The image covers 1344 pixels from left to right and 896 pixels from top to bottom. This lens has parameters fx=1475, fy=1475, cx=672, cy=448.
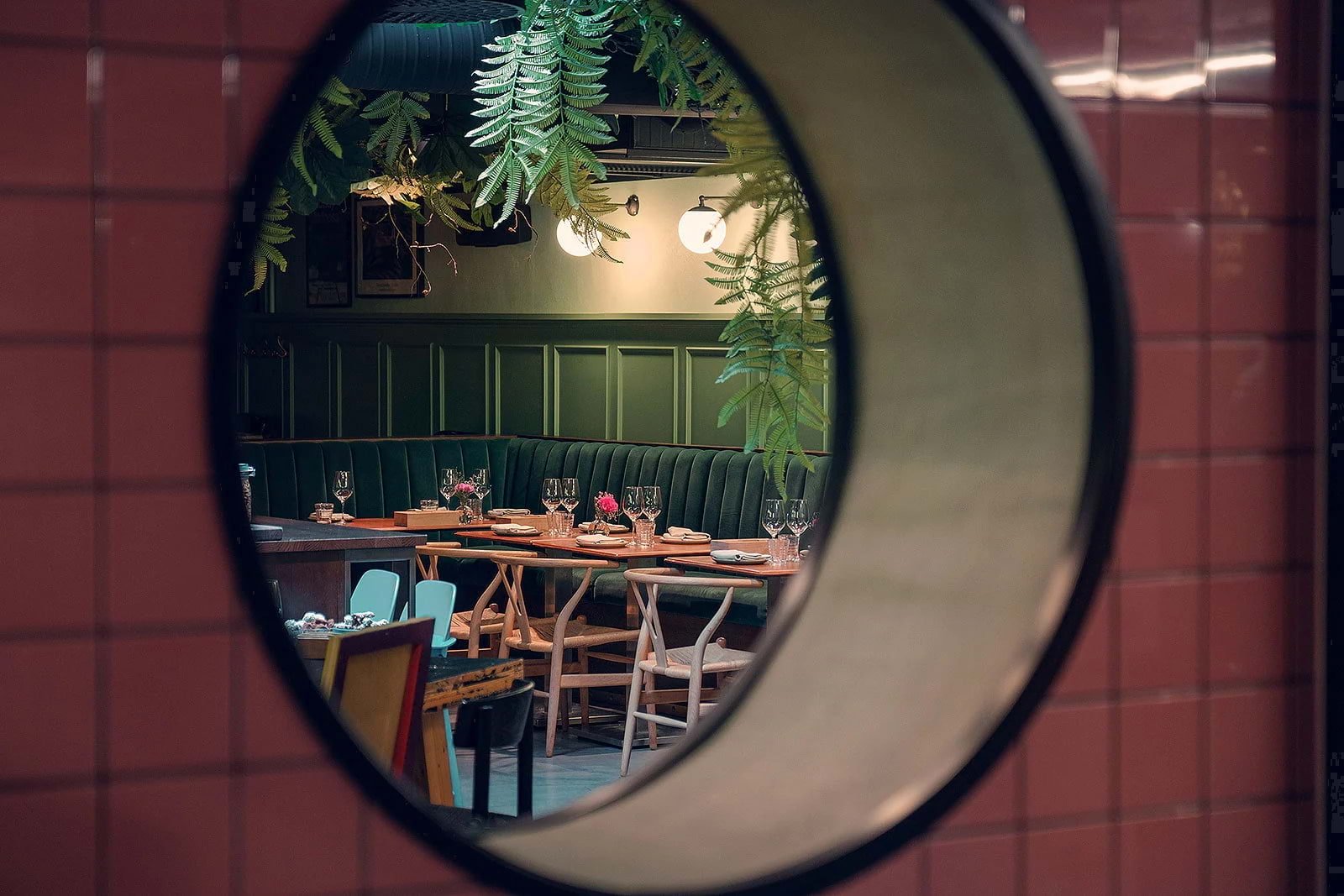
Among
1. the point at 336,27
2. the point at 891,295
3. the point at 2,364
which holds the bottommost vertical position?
the point at 2,364

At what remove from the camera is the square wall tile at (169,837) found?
1.69 m

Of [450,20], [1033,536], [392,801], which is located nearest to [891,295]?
[1033,536]

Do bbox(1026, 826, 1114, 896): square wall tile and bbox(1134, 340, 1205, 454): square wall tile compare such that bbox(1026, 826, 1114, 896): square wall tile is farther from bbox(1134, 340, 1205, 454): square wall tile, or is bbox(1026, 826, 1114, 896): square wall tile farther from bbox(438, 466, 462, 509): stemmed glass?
bbox(438, 466, 462, 509): stemmed glass

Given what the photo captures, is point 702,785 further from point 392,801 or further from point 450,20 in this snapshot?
point 450,20

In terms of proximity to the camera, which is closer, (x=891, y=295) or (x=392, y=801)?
(x=392, y=801)

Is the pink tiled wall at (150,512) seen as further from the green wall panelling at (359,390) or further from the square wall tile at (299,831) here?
the green wall panelling at (359,390)

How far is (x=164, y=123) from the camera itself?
1675 mm

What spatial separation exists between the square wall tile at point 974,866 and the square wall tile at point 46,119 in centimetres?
144

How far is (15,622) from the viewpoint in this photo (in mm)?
1637

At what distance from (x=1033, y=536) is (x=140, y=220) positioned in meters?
1.33

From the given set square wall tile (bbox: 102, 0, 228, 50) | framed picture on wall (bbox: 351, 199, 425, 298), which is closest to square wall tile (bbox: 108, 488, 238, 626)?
square wall tile (bbox: 102, 0, 228, 50)

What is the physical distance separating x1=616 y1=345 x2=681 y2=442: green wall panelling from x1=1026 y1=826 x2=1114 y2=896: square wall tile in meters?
6.58

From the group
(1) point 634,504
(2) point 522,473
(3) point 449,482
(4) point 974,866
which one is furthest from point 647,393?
(4) point 974,866

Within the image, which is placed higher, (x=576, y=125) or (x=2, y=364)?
(x=576, y=125)
